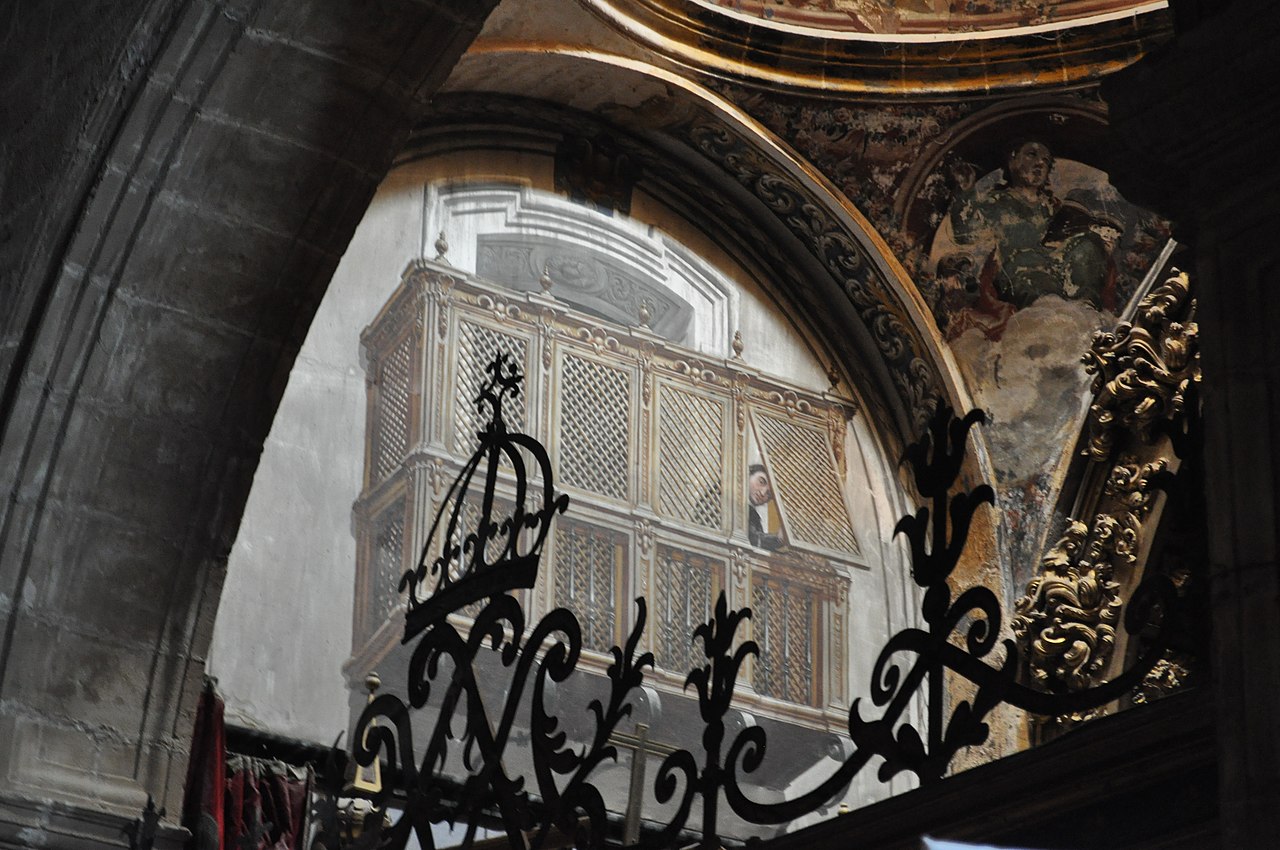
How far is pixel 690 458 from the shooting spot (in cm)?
890

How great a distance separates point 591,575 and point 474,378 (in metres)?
0.88

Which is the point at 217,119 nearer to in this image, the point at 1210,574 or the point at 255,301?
the point at 255,301

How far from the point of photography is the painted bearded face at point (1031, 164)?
9.50m

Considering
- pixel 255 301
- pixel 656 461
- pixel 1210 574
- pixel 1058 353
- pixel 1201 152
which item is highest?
pixel 1058 353

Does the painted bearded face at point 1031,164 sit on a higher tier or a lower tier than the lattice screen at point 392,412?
higher

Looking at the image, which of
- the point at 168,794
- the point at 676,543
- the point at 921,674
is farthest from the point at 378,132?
the point at 676,543

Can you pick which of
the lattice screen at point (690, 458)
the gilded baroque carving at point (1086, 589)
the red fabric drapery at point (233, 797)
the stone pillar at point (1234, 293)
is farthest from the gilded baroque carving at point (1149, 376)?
the stone pillar at point (1234, 293)

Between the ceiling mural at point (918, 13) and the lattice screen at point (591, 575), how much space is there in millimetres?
2498

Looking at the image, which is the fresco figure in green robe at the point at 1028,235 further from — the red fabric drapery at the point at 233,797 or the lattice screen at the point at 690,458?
the red fabric drapery at the point at 233,797

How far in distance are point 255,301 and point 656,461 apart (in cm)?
400

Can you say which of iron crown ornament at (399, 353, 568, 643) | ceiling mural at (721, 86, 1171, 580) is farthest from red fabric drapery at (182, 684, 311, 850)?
ceiling mural at (721, 86, 1171, 580)

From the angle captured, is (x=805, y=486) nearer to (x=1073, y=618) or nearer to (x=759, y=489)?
(x=759, y=489)

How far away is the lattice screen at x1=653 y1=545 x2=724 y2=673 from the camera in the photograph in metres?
8.45

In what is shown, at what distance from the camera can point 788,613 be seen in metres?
8.85
